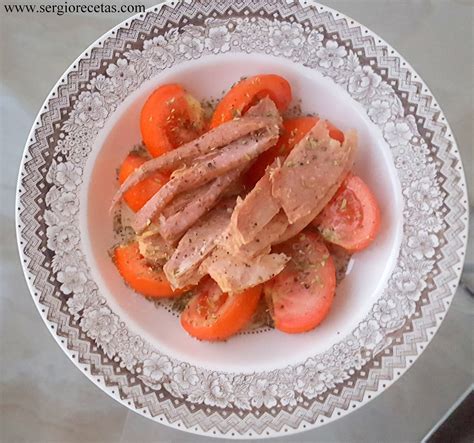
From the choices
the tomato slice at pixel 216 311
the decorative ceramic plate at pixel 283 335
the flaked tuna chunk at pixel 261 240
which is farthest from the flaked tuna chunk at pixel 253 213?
the decorative ceramic plate at pixel 283 335

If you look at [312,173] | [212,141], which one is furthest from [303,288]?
[212,141]

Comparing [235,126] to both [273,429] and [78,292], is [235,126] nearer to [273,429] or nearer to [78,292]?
[78,292]

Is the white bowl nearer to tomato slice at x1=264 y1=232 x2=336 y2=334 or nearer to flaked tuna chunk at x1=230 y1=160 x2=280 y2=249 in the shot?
tomato slice at x1=264 y1=232 x2=336 y2=334

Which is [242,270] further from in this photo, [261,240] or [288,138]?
[288,138]

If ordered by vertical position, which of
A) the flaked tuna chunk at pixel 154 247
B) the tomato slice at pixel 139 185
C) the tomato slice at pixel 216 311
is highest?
the tomato slice at pixel 139 185

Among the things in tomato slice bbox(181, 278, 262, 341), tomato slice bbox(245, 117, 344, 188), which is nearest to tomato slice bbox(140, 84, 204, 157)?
tomato slice bbox(245, 117, 344, 188)

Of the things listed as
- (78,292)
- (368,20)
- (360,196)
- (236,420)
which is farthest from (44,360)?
(368,20)

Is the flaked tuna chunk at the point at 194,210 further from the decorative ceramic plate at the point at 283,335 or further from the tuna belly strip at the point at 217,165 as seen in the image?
the decorative ceramic plate at the point at 283,335
